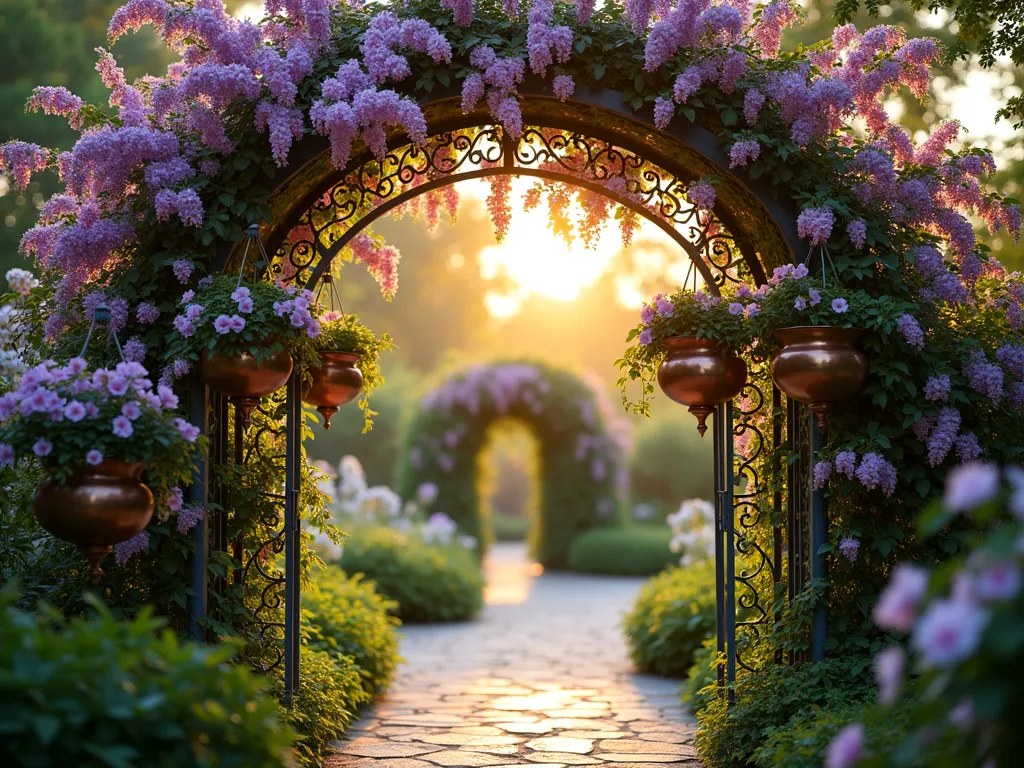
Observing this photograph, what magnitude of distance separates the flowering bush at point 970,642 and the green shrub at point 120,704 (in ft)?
4.03

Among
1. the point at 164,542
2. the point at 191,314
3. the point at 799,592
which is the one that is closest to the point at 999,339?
the point at 799,592

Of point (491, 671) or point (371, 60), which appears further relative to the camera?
point (491, 671)

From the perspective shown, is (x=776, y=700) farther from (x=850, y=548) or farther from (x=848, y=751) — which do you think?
(x=848, y=751)

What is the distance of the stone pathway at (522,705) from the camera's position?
4145 millimetres

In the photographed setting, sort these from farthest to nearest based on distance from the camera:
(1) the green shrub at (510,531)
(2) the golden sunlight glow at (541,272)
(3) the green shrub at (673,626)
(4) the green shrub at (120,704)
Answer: (2) the golden sunlight glow at (541,272) < (1) the green shrub at (510,531) < (3) the green shrub at (673,626) < (4) the green shrub at (120,704)

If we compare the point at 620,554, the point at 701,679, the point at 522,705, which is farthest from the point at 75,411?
the point at 620,554

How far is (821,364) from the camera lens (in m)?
3.55

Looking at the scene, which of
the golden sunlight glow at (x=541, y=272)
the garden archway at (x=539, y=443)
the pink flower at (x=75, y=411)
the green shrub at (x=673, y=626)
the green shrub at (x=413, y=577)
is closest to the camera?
the pink flower at (x=75, y=411)

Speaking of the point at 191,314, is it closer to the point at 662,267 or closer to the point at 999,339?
the point at 999,339

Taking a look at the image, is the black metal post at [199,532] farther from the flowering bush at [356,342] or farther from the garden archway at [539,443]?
the garden archway at [539,443]

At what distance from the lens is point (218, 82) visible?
372 centimetres

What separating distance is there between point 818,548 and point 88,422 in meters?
2.67

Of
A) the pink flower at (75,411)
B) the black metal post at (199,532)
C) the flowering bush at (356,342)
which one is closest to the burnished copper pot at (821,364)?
the flowering bush at (356,342)

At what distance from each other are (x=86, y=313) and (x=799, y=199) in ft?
9.53
